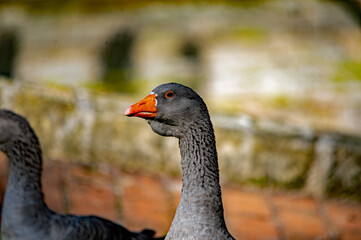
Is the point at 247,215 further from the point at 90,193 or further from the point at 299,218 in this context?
the point at 90,193

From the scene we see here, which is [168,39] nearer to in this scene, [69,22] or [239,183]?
[69,22]

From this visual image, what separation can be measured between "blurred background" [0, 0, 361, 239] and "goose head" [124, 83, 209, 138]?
2504 millimetres

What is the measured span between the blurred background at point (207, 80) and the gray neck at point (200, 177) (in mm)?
2319

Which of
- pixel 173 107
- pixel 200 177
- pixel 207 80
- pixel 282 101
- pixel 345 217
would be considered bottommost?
pixel 200 177

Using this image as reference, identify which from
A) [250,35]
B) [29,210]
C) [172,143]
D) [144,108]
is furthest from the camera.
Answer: [250,35]

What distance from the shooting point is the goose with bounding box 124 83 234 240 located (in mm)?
2885

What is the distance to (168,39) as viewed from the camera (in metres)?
8.38

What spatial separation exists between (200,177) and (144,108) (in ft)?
1.56

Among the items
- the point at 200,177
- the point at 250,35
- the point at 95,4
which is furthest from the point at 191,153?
the point at 95,4

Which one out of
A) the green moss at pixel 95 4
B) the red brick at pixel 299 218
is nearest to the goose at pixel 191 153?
the red brick at pixel 299 218

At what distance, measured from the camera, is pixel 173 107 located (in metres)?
2.92

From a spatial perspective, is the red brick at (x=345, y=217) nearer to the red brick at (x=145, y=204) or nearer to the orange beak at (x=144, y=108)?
the red brick at (x=145, y=204)

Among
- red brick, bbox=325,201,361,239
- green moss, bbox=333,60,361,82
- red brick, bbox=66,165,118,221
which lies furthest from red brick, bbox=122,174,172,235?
green moss, bbox=333,60,361,82

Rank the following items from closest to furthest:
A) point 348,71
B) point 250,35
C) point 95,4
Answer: point 348,71
point 250,35
point 95,4
